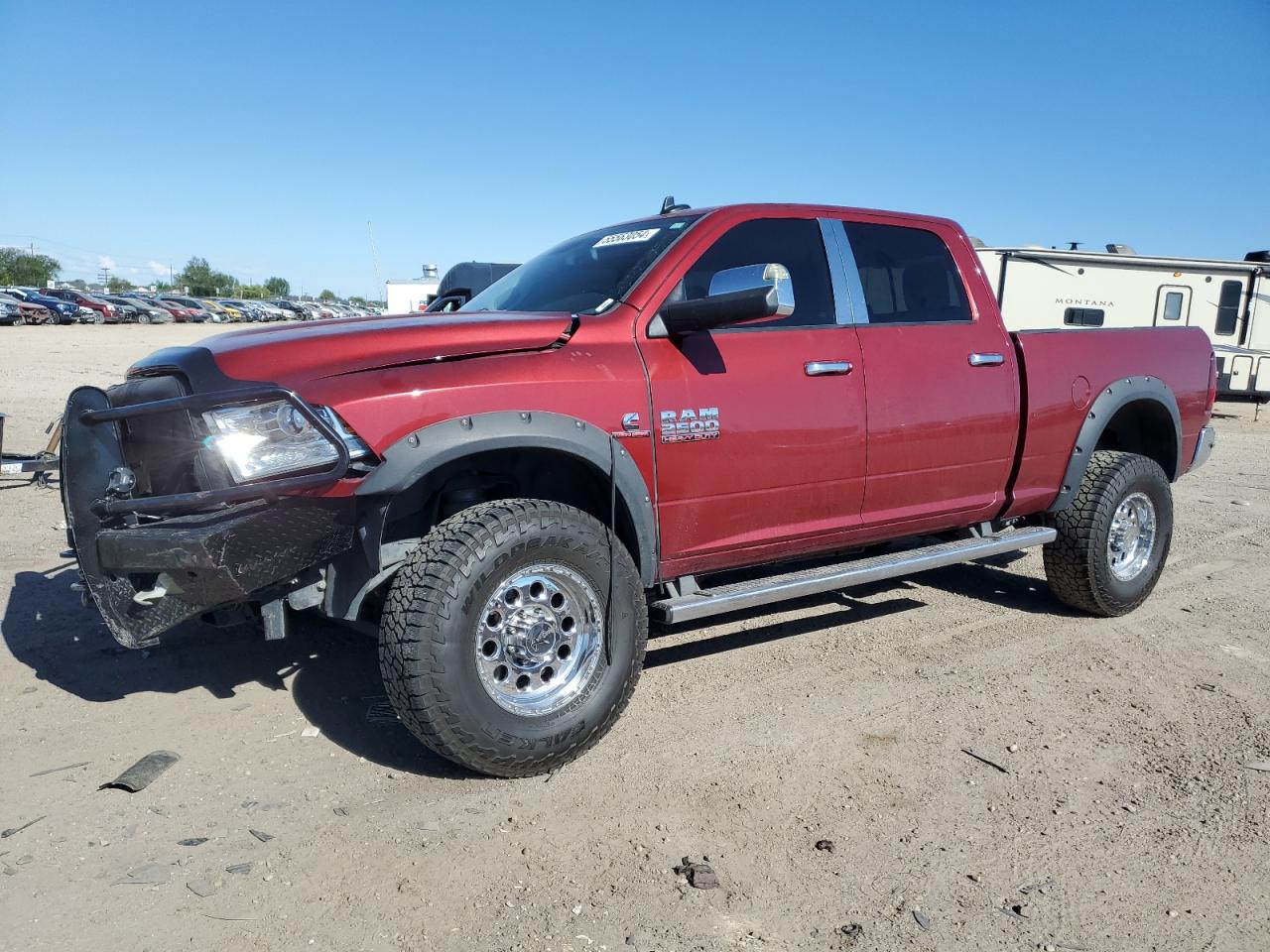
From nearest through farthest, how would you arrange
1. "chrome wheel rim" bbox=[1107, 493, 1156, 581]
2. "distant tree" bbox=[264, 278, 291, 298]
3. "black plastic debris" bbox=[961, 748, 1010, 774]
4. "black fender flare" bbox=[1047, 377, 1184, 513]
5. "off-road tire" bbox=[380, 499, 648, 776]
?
"off-road tire" bbox=[380, 499, 648, 776] < "black plastic debris" bbox=[961, 748, 1010, 774] < "black fender flare" bbox=[1047, 377, 1184, 513] < "chrome wheel rim" bbox=[1107, 493, 1156, 581] < "distant tree" bbox=[264, 278, 291, 298]

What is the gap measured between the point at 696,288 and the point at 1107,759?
7.76 ft

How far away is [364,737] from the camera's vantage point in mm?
3461

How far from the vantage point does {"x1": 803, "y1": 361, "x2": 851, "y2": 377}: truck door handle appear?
3.81 metres

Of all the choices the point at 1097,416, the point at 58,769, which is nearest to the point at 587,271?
the point at 58,769

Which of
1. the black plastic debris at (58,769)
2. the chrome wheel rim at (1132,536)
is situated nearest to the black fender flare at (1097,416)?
the chrome wheel rim at (1132,536)

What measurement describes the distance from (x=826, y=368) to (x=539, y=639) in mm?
1663

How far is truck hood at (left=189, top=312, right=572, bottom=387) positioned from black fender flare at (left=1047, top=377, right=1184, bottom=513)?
2.96m

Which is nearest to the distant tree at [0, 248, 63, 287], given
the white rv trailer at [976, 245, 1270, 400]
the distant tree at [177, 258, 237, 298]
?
the distant tree at [177, 258, 237, 298]

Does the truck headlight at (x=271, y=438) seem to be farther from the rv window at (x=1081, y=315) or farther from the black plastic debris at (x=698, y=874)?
the rv window at (x=1081, y=315)

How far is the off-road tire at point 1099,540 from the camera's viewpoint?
16.0ft

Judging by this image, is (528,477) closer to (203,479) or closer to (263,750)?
(203,479)

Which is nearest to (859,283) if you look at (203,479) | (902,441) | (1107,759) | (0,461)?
(902,441)

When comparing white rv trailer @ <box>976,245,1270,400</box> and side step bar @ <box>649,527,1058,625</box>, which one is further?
white rv trailer @ <box>976,245,1270,400</box>

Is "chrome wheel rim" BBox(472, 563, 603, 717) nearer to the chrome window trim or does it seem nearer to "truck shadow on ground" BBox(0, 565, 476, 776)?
"truck shadow on ground" BBox(0, 565, 476, 776)
